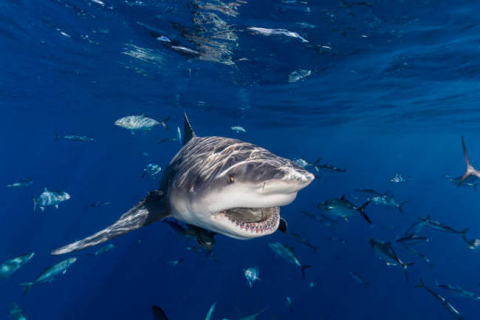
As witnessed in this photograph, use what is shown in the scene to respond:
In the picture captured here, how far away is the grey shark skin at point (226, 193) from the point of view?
8.05 ft

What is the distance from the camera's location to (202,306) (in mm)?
21812

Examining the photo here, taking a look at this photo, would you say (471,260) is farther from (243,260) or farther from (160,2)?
(160,2)

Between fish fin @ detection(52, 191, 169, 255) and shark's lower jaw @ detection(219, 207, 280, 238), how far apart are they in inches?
48.3

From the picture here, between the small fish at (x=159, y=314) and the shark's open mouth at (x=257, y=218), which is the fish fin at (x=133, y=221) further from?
the shark's open mouth at (x=257, y=218)

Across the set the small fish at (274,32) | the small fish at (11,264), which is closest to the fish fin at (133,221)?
the small fish at (11,264)

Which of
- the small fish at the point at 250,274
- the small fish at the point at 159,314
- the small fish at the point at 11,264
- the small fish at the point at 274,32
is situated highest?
the small fish at the point at 274,32

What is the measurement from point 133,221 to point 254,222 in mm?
1836

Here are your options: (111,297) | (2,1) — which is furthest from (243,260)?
(2,1)

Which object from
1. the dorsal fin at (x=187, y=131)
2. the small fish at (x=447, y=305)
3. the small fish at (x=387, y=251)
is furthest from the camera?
the dorsal fin at (x=187, y=131)

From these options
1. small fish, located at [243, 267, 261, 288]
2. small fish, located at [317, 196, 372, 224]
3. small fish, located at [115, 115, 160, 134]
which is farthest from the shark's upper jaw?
small fish, located at [115, 115, 160, 134]

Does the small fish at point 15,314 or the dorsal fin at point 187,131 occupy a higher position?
the dorsal fin at point 187,131

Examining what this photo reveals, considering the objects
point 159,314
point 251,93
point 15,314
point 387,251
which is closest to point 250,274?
point 387,251

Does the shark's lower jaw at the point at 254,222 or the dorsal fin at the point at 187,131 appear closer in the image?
the shark's lower jaw at the point at 254,222

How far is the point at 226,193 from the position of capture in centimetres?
258
